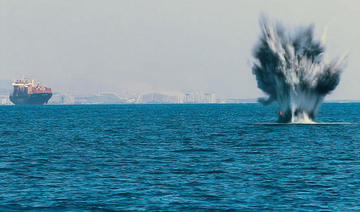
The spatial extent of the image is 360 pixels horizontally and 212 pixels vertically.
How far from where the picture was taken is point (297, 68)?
9681 cm

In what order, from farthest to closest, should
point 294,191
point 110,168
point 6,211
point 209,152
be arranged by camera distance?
point 209,152 < point 110,168 < point 294,191 < point 6,211

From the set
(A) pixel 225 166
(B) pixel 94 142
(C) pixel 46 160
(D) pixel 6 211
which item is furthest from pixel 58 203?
(B) pixel 94 142

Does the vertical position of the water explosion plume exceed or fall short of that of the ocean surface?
it exceeds it

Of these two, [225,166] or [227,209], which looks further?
[225,166]

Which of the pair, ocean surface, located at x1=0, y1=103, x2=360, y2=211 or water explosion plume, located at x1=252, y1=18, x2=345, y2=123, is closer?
ocean surface, located at x1=0, y1=103, x2=360, y2=211

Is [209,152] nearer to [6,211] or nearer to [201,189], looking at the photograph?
[201,189]

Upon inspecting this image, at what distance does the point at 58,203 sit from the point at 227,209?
26.7ft

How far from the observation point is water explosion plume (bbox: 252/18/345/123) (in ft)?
316

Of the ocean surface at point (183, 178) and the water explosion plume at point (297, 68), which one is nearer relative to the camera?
the ocean surface at point (183, 178)

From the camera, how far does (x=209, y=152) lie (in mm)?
55062

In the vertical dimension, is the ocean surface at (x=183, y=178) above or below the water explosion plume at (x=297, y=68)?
below

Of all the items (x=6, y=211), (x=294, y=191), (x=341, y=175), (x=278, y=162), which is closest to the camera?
(x=6, y=211)

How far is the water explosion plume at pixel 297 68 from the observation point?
316 ft

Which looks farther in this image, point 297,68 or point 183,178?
point 297,68
